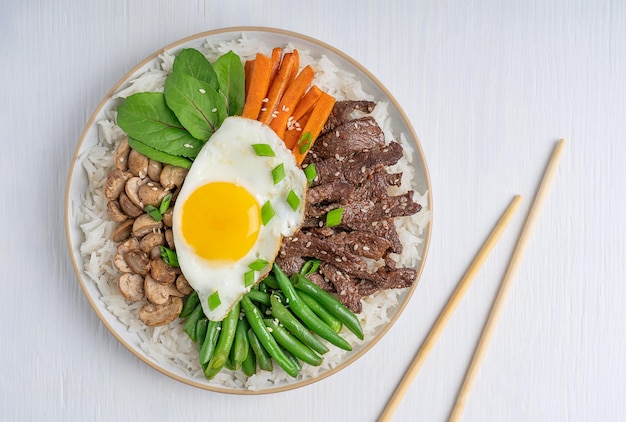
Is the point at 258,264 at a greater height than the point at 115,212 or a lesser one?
lesser

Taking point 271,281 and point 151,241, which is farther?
point 271,281

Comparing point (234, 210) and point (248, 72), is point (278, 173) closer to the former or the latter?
point (234, 210)

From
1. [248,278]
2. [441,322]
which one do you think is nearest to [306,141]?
[248,278]

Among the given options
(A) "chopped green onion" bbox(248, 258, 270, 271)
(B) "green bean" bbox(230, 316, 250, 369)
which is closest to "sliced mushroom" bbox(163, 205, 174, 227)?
(A) "chopped green onion" bbox(248, 258, 270, 271)

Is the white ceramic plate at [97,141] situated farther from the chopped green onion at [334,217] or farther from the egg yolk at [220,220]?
the egg yolk at [220,220]

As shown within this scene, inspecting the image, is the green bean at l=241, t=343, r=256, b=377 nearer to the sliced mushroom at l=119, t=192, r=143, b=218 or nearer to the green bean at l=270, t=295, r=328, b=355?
the green bean at l=270, t=295, r=328, b=355

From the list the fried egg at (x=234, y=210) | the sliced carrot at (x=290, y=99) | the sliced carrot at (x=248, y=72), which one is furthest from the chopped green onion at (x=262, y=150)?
the sliced carrot at (x=248, y=72)
